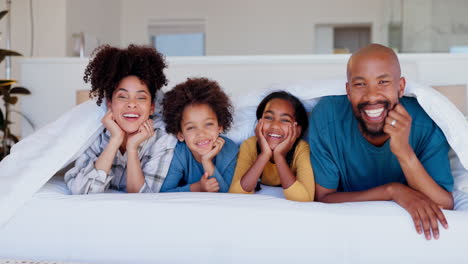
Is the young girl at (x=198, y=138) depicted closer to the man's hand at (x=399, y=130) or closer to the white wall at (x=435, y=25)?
the man's hand at (x=399, y=130)

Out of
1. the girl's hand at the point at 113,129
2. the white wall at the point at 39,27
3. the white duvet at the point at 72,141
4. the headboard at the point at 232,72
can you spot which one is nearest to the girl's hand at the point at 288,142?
the white duvet at the point at 72,141

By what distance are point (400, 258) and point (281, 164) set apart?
0.46m

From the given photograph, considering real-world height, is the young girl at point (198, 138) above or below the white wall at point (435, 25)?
below

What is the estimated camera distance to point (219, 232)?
1.03m

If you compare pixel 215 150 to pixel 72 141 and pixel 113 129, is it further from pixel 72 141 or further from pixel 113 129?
pixel 72 141

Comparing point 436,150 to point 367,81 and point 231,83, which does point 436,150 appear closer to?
point 367,81

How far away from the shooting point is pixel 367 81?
3.91ft

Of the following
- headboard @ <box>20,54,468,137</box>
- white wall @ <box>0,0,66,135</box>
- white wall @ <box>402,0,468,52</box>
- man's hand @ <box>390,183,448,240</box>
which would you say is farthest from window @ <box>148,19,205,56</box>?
man's hand @ <box>390,183,448,240</box>

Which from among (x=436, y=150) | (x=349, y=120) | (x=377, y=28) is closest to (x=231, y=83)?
(x=349, y=120)

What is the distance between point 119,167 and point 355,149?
2.52ft

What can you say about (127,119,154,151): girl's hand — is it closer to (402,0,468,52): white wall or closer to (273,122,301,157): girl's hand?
(273,122,301,157): girl's hand

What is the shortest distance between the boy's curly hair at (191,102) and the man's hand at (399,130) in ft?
1.87

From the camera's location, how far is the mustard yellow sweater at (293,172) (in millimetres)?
1264

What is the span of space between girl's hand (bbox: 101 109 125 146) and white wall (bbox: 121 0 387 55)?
4712 mm
